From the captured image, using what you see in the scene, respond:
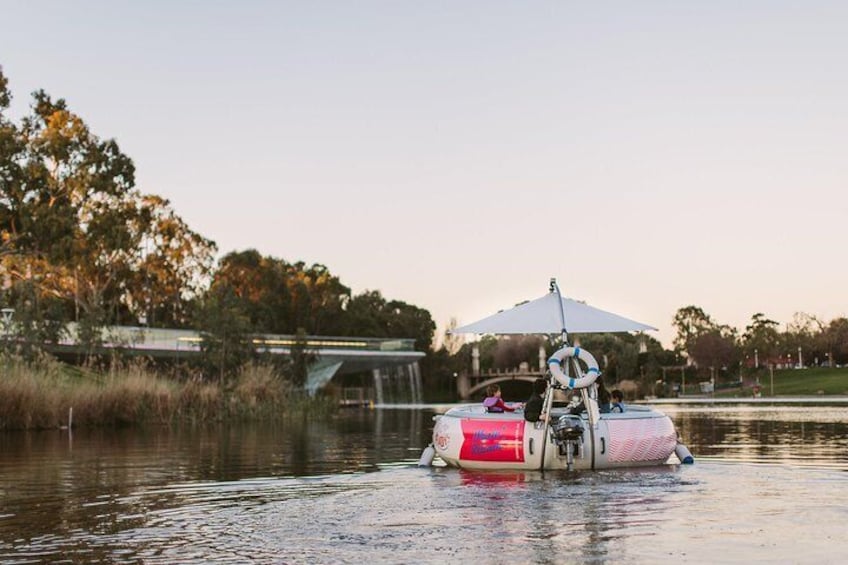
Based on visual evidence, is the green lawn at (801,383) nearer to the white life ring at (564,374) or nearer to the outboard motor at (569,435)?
the white life ring at (564,374)

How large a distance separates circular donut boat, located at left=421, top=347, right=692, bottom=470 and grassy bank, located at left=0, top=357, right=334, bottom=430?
957 inches

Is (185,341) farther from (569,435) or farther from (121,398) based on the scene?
(569,435)

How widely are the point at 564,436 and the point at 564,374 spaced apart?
56.5 inches

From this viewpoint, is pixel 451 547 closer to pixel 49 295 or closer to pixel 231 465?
pixel 231 465

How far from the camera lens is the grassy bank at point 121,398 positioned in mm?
42531

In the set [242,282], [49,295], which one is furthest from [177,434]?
[242,282]

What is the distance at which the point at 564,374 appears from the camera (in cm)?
2209

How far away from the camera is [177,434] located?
40.9 m

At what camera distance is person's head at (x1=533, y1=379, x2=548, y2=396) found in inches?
878

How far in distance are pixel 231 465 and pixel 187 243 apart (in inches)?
3091

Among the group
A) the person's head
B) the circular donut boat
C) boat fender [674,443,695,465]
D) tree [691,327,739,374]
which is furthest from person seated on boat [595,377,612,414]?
tree [691,327,739,374]

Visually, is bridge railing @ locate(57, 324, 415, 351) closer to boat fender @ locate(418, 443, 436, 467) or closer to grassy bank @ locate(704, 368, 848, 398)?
grassy bank @ locate(704, 368, 848, 398)

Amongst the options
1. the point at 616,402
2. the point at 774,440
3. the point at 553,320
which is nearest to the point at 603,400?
the point at 616,402

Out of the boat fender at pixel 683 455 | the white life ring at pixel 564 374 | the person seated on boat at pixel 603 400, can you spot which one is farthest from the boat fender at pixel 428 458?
the boat fender at pixel 683 455
